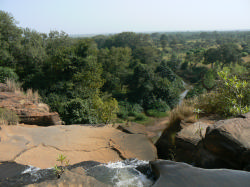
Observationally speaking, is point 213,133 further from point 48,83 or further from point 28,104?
point 48,83

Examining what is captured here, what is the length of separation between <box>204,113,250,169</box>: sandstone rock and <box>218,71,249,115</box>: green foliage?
109cm

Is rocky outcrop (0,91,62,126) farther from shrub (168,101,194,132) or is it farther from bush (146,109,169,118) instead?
bush (146,109,169,118)

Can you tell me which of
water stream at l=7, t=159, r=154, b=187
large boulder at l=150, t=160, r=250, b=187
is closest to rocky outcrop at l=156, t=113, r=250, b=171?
large boulder at l=150, t=160, r=250, b=187

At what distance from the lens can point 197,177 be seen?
7.14ft

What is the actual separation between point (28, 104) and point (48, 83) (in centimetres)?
844

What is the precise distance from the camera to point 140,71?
22094 mm

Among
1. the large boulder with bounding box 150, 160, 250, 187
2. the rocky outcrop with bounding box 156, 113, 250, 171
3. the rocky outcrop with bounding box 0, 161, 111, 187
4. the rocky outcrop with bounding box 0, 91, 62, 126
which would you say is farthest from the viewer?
the rocky outcrop with bounding box 0, 91, 62, 126

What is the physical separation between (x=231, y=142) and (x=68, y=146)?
4.19m

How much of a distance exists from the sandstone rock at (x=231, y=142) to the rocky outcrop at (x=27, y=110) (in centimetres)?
674

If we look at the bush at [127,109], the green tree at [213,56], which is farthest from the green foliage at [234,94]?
the green tree at [213,56]

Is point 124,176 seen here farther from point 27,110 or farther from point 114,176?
point 27,110

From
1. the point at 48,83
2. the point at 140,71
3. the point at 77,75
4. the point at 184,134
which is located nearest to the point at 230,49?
the point at 140,71

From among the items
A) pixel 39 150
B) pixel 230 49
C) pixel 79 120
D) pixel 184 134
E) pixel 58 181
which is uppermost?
pixel 230 49

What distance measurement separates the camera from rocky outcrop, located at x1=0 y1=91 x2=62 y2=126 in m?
7.34
